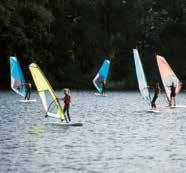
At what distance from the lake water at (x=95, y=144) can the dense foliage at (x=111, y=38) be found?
45.1 metres

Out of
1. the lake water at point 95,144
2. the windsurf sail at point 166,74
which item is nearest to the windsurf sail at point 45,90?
the lake water at point 95,144

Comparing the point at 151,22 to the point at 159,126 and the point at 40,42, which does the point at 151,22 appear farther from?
the point at 159,126

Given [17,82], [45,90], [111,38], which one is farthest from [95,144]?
[111,38]

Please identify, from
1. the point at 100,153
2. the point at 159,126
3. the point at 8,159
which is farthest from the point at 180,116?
the point at 8,159

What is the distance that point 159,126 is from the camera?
26250 millimetres

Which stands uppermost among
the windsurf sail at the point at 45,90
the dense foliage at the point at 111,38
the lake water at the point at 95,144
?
the dense foliage at the point at 111,38

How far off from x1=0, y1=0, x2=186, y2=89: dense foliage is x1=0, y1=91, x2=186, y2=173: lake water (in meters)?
45.1

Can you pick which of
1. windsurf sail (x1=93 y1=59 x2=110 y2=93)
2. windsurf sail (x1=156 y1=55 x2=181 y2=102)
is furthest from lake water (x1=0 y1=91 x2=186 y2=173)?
windsurf sail (x1=93 y1=59 x2=110 y2=93)

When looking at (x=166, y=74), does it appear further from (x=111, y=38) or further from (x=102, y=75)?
(x=111, y=38)

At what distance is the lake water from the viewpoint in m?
15.8

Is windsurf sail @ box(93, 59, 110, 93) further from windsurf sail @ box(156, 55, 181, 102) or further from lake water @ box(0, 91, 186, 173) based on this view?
lake water @ box(0, 91, 186, 173)

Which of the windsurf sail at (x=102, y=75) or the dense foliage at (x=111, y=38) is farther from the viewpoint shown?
the dense foliage at (x=111, y=38)

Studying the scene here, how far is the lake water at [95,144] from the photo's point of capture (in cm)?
1576

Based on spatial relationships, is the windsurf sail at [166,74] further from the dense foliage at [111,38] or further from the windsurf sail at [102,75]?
the dense foliage at [111,38]
